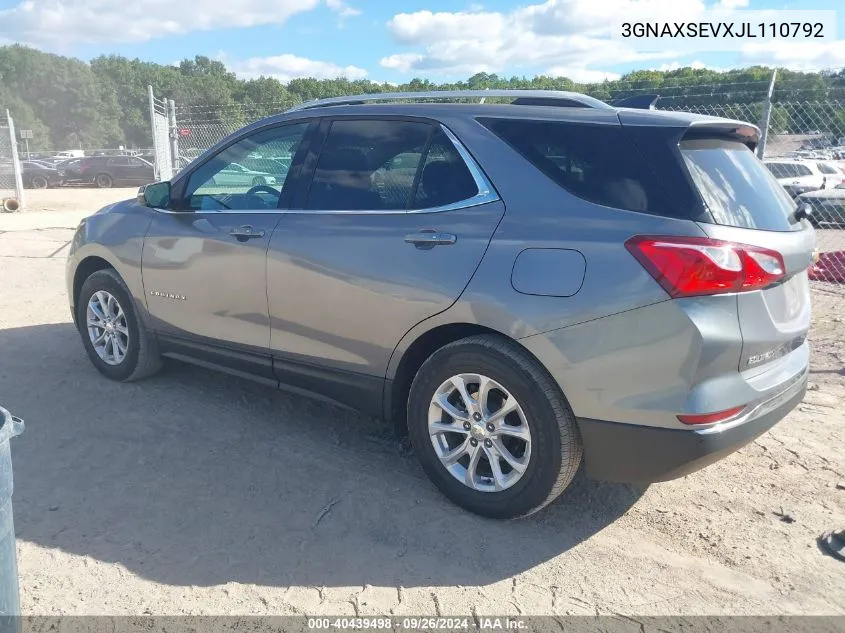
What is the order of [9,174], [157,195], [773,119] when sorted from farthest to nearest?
[9,174] < [773,119] < [157,195]

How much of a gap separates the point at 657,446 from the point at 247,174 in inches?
116

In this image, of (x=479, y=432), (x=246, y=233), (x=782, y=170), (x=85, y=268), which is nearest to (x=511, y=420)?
(x=479, y=432)

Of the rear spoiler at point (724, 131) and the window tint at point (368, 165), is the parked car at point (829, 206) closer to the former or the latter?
the rear spoiler at point (724, 131)

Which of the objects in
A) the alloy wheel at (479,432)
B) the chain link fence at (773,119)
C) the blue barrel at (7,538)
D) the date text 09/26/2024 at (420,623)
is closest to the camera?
the blue barrel at (7,538)

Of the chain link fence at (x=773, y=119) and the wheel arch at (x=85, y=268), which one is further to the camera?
the chain link fence at (x=773, y=119)

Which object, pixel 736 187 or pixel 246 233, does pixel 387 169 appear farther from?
pixel 736 187

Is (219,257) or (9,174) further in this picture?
(9,174)

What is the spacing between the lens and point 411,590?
9.69 feet

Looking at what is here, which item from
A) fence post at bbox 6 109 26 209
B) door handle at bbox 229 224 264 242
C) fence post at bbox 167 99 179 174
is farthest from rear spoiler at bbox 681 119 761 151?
fence post at bbox 6 109 26 209

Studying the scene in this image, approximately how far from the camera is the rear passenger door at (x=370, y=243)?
3398mm

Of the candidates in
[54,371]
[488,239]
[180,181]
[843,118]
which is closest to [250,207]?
[180,181]

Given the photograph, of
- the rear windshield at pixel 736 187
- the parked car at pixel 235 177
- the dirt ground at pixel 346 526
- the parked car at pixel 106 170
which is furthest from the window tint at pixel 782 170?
the parked car at pixel 106 170

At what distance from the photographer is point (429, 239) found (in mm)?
3422

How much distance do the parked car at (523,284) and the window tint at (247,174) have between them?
3cm
